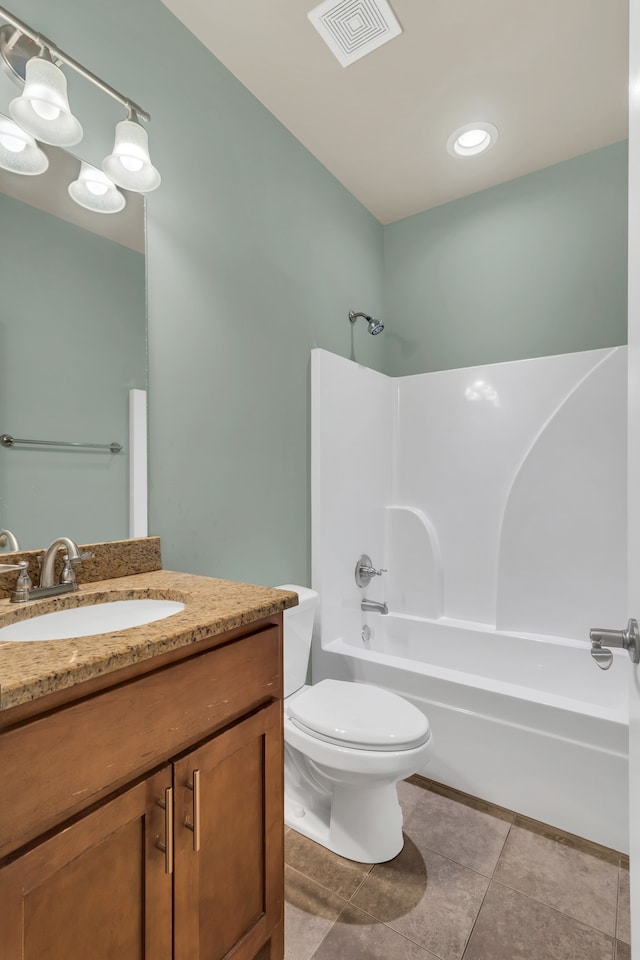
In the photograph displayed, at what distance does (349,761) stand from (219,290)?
5.35 ft

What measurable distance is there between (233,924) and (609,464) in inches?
85.4

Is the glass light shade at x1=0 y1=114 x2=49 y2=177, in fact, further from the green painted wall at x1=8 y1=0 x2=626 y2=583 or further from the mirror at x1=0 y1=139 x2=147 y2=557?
the green painted wall at x1=8 y1=0 x2=626 y2=583

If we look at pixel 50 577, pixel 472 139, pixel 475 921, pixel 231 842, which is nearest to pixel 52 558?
pixel 50 577

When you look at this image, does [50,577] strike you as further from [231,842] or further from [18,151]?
[18,151]

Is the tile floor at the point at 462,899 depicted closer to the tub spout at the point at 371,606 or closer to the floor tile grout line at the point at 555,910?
the floor tile grout line at the point at 555,910

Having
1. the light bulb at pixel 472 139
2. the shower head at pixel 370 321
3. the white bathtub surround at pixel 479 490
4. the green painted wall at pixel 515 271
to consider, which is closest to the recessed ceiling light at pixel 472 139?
the light bulb at pixel 472 139

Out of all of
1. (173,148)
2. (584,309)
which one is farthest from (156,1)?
(584,309)

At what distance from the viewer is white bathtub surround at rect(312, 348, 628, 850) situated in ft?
5.64

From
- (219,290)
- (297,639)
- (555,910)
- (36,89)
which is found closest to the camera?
(36,89)

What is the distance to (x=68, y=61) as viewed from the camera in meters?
1.17

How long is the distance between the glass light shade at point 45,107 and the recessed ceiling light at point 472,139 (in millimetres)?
1735

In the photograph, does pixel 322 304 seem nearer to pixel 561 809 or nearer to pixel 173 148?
pixel 173 148

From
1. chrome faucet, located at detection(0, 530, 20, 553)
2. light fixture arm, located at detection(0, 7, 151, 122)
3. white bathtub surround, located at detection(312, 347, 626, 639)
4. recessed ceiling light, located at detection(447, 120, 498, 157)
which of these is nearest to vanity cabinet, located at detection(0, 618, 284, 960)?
chrome faucet, located at detection(0, 530, 20, 553)

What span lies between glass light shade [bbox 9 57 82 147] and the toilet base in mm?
2005
